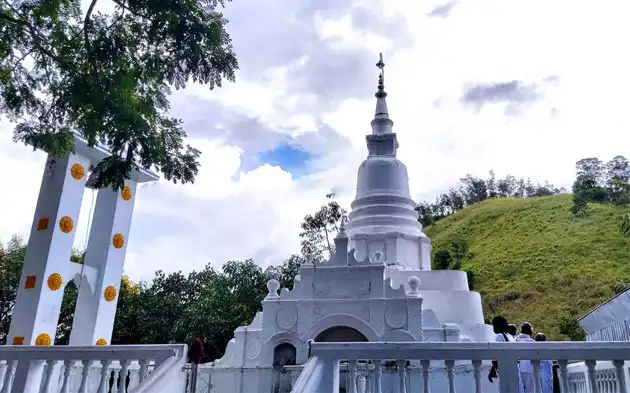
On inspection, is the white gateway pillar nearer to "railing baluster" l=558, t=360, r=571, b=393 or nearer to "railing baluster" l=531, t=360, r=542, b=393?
"railing baluster" l=531, t=360, r=542, b=393

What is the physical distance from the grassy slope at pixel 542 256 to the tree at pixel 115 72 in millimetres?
33436

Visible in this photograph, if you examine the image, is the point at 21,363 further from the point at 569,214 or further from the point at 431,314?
the point at 569,214

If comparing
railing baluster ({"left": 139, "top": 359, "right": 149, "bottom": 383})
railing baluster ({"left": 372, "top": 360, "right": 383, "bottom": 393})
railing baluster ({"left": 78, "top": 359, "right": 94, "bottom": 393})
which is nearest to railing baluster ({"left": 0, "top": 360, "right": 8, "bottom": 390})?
railing baluster ({"left": 78, "top": 359, "right": 94, "bottom": 393})

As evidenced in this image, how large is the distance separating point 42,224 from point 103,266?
1819 millimetres

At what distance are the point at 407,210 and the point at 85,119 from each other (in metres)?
14.0

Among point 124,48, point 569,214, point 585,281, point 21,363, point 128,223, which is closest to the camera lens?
point 21,363

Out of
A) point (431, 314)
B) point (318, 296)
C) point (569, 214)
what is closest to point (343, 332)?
point (318, 296)

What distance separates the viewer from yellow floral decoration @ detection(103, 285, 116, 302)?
12406 mm

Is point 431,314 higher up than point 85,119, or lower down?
A: lower down

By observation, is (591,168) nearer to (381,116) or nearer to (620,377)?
(381,116)

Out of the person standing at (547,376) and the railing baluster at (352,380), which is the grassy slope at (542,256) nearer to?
the person standing at (547,376)

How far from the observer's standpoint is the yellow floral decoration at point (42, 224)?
11305mm

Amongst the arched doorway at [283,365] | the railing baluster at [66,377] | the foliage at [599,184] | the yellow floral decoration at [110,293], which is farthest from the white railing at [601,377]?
the foliage at [599,184]

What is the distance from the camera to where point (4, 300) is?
23.1 m
